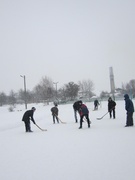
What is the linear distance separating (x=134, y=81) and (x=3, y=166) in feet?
377

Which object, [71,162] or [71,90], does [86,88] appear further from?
[71,162]

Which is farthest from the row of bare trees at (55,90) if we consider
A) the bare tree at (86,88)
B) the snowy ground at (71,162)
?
the snowy ground at (71,162)

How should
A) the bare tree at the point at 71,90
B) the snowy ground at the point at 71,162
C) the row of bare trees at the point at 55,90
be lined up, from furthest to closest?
1. the bare tree at the point at 71,90
2. the row of bare trees at the point at 55,90
3. the snowy ground at the point at 71,162

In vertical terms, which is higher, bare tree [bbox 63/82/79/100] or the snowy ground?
bare tree [bbox 63/82/79/100]

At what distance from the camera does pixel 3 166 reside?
5.04m

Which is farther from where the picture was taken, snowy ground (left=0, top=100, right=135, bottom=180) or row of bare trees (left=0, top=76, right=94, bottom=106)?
row of bare trees (left=0, top=76, right=94, bottom=106)

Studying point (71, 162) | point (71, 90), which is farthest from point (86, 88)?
point (71, 162)

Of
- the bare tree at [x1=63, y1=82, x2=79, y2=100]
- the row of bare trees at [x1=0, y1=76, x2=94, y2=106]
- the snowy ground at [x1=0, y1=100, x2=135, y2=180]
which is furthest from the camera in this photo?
the bare tree at [x1=63, y1=82, x2=79, y2=100]

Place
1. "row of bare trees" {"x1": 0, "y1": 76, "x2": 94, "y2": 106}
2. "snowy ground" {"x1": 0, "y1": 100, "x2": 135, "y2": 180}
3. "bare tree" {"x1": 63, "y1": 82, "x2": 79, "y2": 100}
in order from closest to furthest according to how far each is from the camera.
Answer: "snowy ground" {"x1": 0, "y1": 100, "x2": 135, "y2": 180}
"row of bare trees" {"x1": 0, "y1": 76, "x2": 94, "y2": 106}
"bare tree" {"x1": 63, "y1": 82, "x2": 79, "y2": 100}

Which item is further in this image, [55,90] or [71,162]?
[55,90]

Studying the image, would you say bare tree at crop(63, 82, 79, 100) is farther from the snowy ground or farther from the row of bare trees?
the snowy ground

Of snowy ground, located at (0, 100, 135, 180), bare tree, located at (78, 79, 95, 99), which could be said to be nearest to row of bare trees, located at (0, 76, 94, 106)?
bare tree, located at (78, 79, 95, 99)

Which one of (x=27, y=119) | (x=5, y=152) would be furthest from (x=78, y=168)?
(x=27, y=119)

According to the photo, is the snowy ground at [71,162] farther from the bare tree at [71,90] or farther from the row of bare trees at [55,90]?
the bare tree at [71,90]
